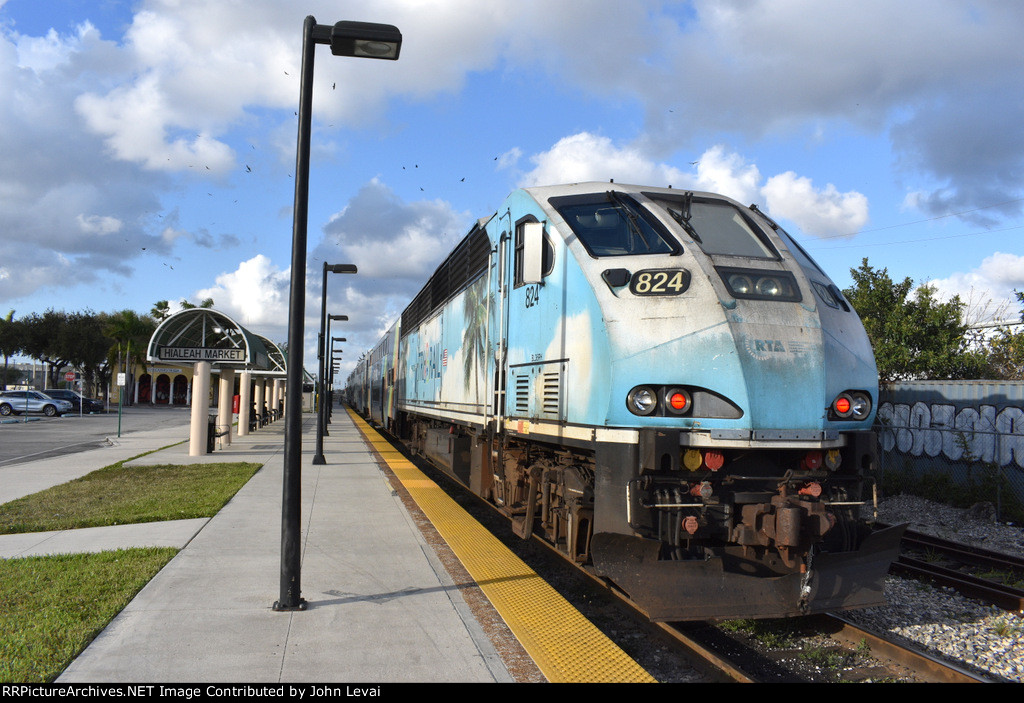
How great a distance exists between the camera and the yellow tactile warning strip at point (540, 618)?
4.39m

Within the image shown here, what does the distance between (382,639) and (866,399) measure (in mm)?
3907

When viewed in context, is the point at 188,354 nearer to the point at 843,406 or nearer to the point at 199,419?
the point at 199,419

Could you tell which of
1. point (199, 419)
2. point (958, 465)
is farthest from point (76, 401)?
point (958, 465)

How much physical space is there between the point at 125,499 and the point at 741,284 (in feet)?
31.6

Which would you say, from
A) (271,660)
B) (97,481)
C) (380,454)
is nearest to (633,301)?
(271,660)

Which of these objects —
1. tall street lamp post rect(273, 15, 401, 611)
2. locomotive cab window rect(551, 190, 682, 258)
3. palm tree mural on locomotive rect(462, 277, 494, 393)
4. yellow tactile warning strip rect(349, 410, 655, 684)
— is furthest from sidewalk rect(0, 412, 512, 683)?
locomotive cab window rect(551, 190, 682, 258)

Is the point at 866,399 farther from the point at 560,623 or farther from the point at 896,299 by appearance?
the point at 896,299

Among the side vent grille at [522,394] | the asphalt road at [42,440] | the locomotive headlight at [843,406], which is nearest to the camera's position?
the locomotive headlight at [843,406]

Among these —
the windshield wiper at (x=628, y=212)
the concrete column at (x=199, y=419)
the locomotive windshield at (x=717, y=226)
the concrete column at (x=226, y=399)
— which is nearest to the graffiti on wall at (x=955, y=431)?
the locomotive windshield at (x=717, y=226)

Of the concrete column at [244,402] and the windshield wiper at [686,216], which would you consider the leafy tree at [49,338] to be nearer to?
the concrete column at [244,402]

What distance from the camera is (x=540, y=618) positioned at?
538cm

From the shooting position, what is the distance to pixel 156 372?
2864 inches

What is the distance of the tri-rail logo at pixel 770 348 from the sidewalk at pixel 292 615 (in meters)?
2.66

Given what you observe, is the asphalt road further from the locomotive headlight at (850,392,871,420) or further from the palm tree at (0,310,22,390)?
the palm tree at (0,310,22,390)
